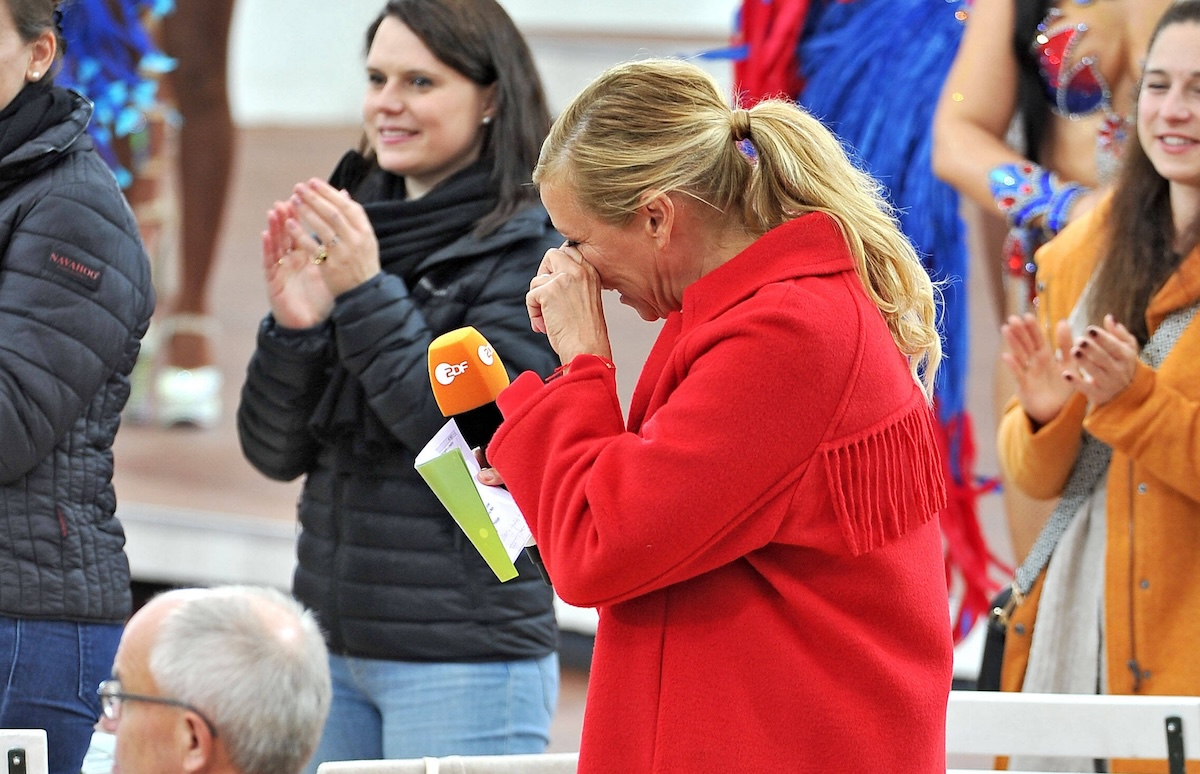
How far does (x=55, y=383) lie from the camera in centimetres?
186

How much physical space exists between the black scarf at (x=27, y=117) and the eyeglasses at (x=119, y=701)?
2.16 feet

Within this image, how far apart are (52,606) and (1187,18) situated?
1.59m

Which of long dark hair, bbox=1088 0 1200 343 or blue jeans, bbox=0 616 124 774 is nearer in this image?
blue jeans, bbox=0 616 124 774

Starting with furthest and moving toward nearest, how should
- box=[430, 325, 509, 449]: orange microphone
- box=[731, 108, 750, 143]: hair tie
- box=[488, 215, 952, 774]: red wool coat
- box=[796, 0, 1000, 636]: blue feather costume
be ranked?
1. box=[796, 0, 1000, 636]: blue feather costume
2. box=[430, 325, 509, 449]: orange microphone
3. box=[731, 108, 750, 143]: hair tie
4. box=[488, 215, 952, 774]: red wool coat

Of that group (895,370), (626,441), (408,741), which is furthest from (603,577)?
(408,741)

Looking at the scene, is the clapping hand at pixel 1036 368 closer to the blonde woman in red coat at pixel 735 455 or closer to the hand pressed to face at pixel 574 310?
the blonde woman in red coat at pixel 735 455

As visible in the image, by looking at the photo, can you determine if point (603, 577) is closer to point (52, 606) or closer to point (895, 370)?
point (895, 370)

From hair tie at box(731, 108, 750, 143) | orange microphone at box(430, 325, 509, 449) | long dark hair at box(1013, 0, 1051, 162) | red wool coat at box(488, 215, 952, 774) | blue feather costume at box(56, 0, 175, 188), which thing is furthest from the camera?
blue feather costume at box(56, 0, 175, 188)

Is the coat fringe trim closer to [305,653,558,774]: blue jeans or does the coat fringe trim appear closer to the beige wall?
[305,653,558,774]: blue jeans

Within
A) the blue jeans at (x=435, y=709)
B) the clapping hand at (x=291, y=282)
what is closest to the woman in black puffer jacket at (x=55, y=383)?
the clapping hand at (x=291, y=282)

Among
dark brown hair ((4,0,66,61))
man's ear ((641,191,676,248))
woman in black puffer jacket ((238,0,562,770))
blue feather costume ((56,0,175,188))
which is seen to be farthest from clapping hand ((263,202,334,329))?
blue feather costume ((56,0,175,188))

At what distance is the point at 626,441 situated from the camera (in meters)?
1.36

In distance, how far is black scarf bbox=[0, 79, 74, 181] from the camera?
1918 mm

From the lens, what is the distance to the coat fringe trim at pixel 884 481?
1.36m
